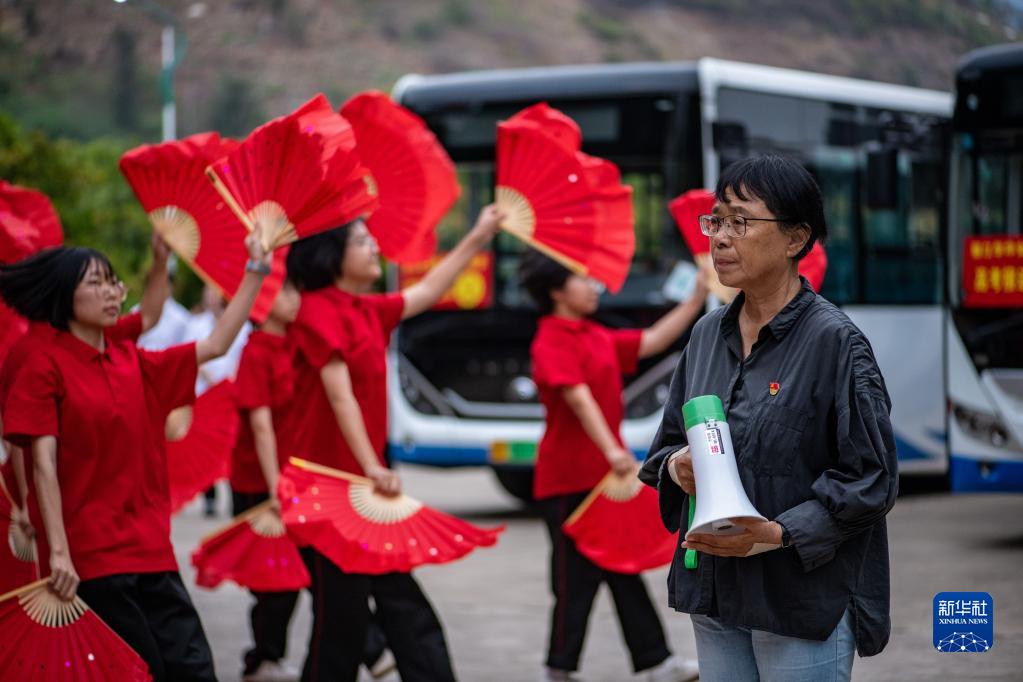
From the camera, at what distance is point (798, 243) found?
3.28m

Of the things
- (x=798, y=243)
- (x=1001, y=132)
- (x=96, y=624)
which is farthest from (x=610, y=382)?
(x=1001, y=132)

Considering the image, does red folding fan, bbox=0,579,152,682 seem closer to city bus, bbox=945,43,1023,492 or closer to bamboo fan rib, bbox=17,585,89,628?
bamboo fan rib, bbox=17,585,89,628

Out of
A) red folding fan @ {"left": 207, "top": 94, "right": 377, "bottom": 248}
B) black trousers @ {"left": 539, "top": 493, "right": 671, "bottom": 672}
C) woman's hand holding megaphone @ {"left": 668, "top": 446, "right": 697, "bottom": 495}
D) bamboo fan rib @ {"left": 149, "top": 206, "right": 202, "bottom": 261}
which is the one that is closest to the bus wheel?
black trousers @ {"left": 539, "top": 493, "right": 671, "bottom": 672}

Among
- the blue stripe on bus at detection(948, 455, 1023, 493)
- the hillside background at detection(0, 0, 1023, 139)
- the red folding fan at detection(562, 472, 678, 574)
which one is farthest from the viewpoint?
the hillside background at detection(0, 0, 1023, 139)

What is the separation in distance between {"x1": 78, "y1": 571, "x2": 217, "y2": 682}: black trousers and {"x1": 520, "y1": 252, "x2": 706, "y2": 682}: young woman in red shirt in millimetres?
1867

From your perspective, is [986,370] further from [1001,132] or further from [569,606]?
[569,606]

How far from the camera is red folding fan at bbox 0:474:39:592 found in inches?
188

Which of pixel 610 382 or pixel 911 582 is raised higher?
pixel 610 382

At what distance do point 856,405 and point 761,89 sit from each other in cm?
855

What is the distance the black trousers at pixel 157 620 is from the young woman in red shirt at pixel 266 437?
50.1 inches

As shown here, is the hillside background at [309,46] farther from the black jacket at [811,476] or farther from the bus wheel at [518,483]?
the black jacket at [811,476]

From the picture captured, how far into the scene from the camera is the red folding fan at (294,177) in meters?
4.81

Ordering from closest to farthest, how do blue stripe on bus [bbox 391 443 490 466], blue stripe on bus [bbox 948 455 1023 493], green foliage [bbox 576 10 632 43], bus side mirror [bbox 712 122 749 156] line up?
blue stripe on bus [bbox 948 455 1023 493], bus side mirror [bbox 712 122 749 156], blue stripe on bus [bbox 391 443 490 466], green foliage [bbox 576 10 632 43]

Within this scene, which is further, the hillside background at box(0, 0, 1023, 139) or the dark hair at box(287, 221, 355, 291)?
the hillside background at box(0, 0, 1023, 139)
